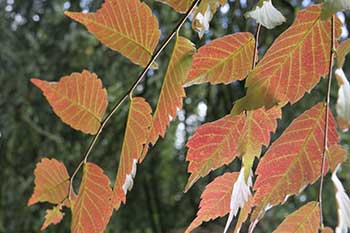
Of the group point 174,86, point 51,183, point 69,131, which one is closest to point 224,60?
point 174,86

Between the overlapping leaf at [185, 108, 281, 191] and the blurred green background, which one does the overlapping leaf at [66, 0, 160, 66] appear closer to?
the overlapping leaf at [185, 108, 281, 191]

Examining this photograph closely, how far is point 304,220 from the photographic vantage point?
0.26 m

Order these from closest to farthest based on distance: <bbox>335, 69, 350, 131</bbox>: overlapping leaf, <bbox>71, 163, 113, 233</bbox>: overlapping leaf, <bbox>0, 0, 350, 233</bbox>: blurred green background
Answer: <bbox>335, 69, 350, 131</bbox>: overlapping leaf → <bbox>71, 163, 113, 233</bbox>: overlapping leaf → <bbox>0, 0, 350, 233</bbox>: blurred green background

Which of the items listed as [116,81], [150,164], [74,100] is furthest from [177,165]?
[74,100]

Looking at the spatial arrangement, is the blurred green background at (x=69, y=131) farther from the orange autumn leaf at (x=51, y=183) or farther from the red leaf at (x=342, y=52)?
the red leaf at (x=342, y=52)

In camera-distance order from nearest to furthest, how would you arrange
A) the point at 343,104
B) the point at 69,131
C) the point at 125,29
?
the point at 343,104 → the point at 125,29 → the point at 69,131

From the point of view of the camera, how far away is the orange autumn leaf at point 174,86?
281 mm

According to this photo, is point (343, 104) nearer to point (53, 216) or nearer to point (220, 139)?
point (220, 139)

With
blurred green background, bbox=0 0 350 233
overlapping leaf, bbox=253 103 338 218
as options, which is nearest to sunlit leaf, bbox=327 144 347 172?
overlapping leaf, bbox=253 103 338 218

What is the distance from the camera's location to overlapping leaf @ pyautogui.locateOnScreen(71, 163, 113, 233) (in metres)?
0.30

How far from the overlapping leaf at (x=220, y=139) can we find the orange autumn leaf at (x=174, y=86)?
2 centimetres

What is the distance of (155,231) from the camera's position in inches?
52.0

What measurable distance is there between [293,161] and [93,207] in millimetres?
105

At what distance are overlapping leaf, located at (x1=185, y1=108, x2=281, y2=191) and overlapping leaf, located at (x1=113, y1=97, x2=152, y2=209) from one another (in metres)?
0.02
